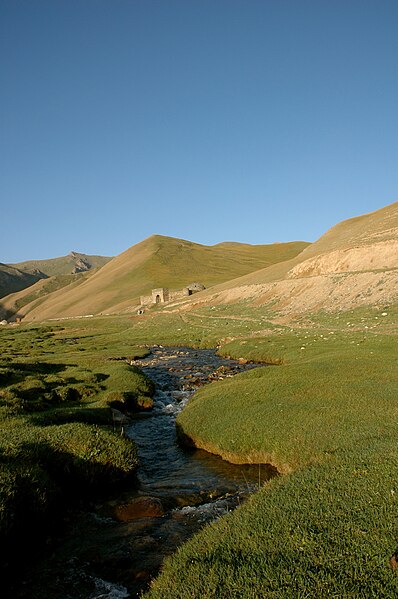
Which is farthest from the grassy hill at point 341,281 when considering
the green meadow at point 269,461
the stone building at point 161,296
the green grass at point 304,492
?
the green grass at point 304,492

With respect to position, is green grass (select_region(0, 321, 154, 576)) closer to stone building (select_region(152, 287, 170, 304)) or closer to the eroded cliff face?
the eroded cliff face

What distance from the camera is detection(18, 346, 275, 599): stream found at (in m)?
9.95

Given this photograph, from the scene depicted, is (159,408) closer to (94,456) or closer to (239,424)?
(239,424)

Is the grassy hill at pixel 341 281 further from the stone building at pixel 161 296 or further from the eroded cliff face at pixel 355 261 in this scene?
the stone building at pixel 161 296

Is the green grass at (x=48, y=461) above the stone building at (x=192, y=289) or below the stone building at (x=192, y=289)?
below

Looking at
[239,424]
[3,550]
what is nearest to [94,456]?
[3,550]

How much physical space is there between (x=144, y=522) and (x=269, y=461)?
6.06 metres

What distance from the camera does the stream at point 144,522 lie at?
9953 mm

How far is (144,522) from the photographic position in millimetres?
12734

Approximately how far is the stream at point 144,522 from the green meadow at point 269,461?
1.03 meters

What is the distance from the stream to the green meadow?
103cm

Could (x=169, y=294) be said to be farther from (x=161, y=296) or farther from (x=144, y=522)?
(x=144, y=522)

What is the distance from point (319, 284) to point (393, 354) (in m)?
45.7

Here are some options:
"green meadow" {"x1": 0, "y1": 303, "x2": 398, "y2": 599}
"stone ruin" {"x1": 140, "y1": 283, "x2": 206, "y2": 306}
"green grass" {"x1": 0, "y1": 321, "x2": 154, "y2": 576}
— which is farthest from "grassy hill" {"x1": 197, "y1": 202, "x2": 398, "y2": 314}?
"green grass" {"x1": 0, "y1": 321, "x2": 154, "y2": 576}
